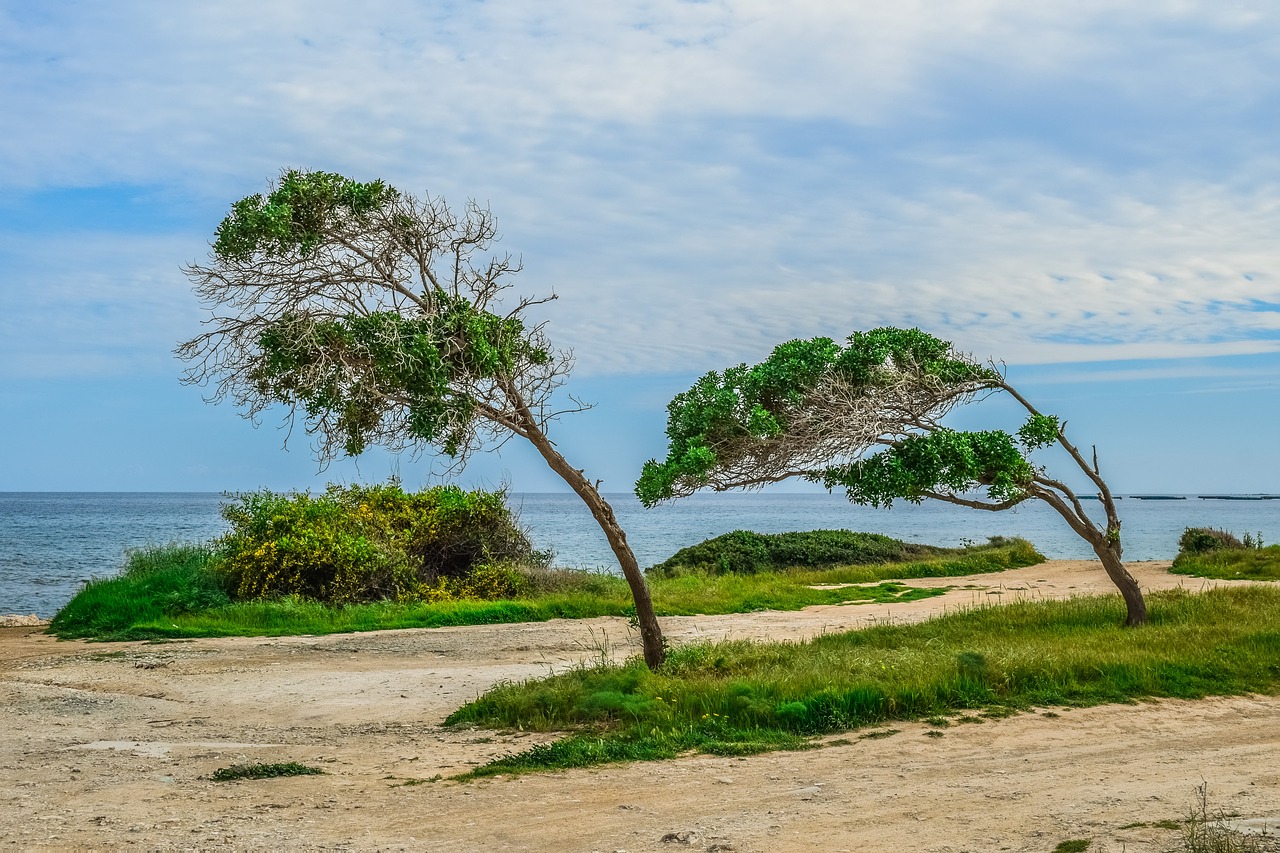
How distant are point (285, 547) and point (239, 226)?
1118cm

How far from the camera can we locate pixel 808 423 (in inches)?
539

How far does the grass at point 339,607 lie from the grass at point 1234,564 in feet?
20.5

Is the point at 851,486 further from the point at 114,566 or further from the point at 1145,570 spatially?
the point at 114,566

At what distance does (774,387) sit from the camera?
14.1 meters

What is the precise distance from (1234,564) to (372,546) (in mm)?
19216

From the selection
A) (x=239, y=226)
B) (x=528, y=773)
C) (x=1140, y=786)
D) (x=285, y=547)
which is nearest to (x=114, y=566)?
(x=285, y=547)

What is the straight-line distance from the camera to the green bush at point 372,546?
814 inches

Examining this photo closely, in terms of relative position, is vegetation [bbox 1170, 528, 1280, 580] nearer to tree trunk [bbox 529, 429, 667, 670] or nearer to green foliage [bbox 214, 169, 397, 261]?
tree trunk [bbox 529, 429, 667, 670]

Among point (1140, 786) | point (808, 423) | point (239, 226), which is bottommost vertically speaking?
point (1140, 786)

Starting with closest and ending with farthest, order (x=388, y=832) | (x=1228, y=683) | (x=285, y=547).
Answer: (x=388, y=832), (x=1228, y=683), (x=285, y=547)

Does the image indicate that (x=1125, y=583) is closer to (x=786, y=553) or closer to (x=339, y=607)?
(x=339, y=607)

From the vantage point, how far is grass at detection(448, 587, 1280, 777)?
943cm

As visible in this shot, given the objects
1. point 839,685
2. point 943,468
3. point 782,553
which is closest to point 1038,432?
point 943,468

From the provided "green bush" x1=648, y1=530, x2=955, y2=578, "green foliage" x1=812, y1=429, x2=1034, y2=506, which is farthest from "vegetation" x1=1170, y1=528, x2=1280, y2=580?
"green foliage" x1=812, y1=429, x2=1034, y2=506
